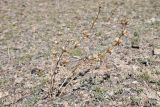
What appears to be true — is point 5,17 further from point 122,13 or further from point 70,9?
point 122,13

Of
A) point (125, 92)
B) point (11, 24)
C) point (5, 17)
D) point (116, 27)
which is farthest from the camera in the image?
point (5, 17)

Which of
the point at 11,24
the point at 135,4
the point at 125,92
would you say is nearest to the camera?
the point at 125,92

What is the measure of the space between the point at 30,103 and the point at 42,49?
1.97 meters

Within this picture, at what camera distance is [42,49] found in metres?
6.18

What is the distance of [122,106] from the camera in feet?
13.7

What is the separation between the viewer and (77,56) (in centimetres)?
578

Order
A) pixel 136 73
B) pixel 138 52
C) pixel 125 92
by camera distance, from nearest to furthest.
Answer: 1. pixel 125 92
2. pixel 136 73
3. pixel 138 52

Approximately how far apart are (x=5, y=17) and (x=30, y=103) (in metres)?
4.50

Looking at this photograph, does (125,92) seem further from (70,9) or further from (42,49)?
(70,9)

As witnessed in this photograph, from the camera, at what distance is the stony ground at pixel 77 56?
4.42 metres

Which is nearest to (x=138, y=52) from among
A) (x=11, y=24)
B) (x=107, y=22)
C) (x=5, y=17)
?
(x=107, y=22)

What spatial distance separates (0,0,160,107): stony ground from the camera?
14.5ft

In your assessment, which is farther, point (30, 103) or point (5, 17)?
point (5, 17)

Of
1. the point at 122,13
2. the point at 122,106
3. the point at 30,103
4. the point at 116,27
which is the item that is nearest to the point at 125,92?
the point at 122,106
